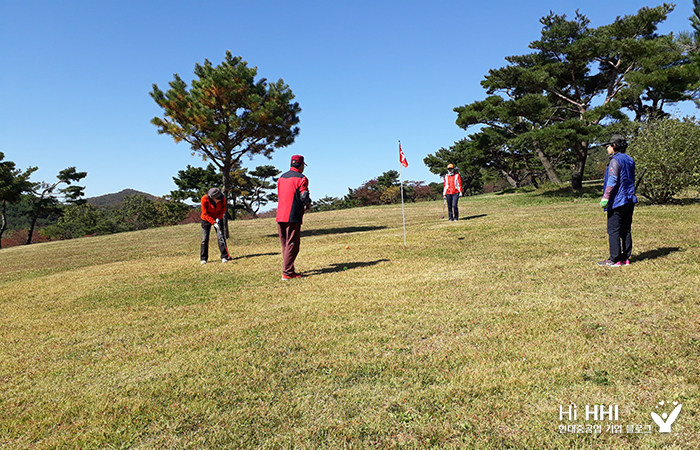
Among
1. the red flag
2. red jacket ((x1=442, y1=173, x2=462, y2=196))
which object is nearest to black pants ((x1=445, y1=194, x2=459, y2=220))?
red jacket ((x1=442, y1=173, x2=462, y2=196))

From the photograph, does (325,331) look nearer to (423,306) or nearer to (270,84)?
(423,306)

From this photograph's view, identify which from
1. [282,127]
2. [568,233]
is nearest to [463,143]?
[282,127]

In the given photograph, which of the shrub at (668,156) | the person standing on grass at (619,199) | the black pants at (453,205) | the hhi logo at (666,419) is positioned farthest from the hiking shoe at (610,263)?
the shrub at (668,156)

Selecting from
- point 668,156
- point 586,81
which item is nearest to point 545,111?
point 586,81

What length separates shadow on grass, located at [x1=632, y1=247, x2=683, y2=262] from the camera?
7234 millimetres

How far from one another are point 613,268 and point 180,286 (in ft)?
25.6

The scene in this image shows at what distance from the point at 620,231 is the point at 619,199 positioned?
0.56m

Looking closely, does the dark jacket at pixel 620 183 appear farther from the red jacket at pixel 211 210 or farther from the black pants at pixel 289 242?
the red jacket at pixel 211 210

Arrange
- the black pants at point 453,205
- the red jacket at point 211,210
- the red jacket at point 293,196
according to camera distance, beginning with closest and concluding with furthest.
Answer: the red jacket at point 293,196
the red jacket at point 211,210
the black pants at point 453,205

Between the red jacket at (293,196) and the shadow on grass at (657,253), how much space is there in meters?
6.11

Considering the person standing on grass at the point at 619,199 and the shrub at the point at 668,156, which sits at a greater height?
the shrub at the point at 668,156

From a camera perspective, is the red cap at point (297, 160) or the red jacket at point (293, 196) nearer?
the red jacket at point (293, 196)

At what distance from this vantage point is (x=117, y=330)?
5.26m

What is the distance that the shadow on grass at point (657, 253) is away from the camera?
7.23 metres
